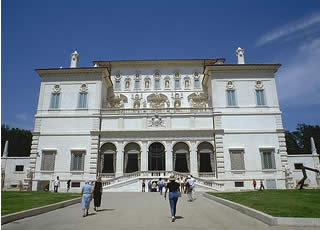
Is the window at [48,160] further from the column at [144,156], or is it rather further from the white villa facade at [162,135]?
the column at [144,156]

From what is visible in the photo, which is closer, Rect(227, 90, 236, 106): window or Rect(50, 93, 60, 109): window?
Rect(227, 90, 236, 106): window

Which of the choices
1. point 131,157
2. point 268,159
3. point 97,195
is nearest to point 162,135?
point 131,157

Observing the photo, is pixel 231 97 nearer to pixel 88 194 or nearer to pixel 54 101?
pixel 54 101

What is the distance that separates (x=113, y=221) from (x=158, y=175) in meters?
19.6

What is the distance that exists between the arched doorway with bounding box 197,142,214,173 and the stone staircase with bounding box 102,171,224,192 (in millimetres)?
2053

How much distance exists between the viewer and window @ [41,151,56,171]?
3062 cm

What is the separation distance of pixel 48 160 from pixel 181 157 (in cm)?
1632

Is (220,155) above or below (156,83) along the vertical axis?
below

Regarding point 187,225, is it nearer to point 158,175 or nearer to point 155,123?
point 158,175

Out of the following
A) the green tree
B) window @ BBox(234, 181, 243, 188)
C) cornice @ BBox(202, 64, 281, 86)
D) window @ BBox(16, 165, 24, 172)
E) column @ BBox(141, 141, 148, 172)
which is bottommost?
window @ BBox(234, 181, 243, 188)

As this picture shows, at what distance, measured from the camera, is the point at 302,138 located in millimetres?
74875

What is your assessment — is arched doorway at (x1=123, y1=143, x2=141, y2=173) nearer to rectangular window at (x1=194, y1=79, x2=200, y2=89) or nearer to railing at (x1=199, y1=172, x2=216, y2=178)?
railing at (x1=199, y1=172, x2=216, y2=178)

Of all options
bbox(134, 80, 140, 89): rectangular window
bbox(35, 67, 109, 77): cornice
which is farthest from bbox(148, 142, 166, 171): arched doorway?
bbox(35, 67, 109, 77): cornice

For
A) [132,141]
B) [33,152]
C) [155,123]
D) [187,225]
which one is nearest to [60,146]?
[33,152]
